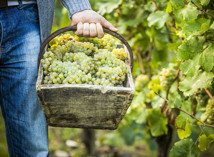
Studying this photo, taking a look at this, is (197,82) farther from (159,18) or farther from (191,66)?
(159,18)

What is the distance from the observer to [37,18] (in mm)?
1179

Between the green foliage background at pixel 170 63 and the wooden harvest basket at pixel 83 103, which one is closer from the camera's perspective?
the wooden harvest basket at pixel 83 103

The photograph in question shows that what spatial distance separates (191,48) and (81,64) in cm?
55

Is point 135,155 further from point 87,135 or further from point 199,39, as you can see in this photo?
point 199,39

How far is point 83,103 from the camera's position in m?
0.97

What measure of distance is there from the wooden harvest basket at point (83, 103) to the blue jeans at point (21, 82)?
16cm

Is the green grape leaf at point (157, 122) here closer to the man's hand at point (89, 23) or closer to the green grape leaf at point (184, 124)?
the green grape leaf at point (184, 124)

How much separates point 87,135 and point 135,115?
3.60 feet

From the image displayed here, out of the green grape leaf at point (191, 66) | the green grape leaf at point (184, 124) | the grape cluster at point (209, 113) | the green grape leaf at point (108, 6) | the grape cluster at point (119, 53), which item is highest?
the green grape leaf at point (108, 6)

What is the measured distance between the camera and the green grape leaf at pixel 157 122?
5.46 ft

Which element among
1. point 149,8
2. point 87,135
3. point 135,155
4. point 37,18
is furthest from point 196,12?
point 135,155

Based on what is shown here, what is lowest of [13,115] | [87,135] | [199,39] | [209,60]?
[87,135]

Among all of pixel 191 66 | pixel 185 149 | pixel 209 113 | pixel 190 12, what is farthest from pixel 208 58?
pixel 185 149

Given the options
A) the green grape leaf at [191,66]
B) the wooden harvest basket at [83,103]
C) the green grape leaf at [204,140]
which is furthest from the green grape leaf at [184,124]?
the wooden harvest basket at [83,103]
